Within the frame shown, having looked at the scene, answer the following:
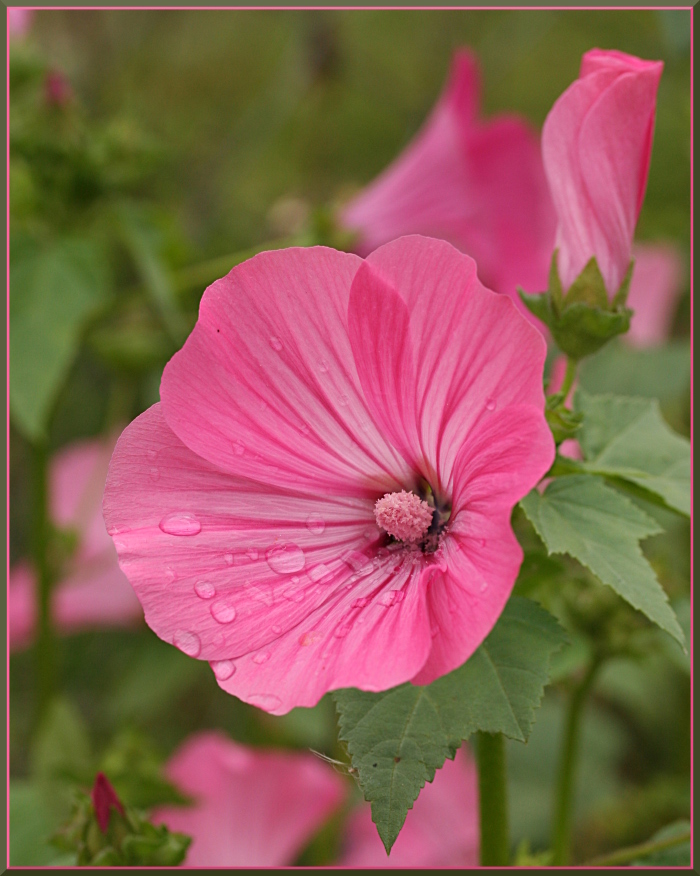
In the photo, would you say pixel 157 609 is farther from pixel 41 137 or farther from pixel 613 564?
pixel 41 137

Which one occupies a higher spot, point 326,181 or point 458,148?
point 458,148

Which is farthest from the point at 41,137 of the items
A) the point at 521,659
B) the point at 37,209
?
the point at 521,659

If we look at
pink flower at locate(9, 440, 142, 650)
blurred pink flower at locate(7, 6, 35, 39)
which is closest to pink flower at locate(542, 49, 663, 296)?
blurred pink flower at locate(7, 6, 35, 39)

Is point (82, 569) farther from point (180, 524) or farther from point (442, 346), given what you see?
point (442, 346)

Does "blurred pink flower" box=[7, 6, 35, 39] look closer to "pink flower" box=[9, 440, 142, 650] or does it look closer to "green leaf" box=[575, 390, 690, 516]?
"pink flower" box=[9, 440, 142, 650]

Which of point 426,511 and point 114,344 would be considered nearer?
point 426,511

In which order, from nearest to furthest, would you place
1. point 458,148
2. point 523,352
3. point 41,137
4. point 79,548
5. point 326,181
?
point 523,352 → point 41,137 → point 458,148 → point 79,548 → point 326,181

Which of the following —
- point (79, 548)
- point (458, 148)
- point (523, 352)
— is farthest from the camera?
point (79, 548)

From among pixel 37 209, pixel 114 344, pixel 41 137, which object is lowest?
pixel 114 344

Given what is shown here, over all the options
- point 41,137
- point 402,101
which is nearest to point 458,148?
point 41,137
